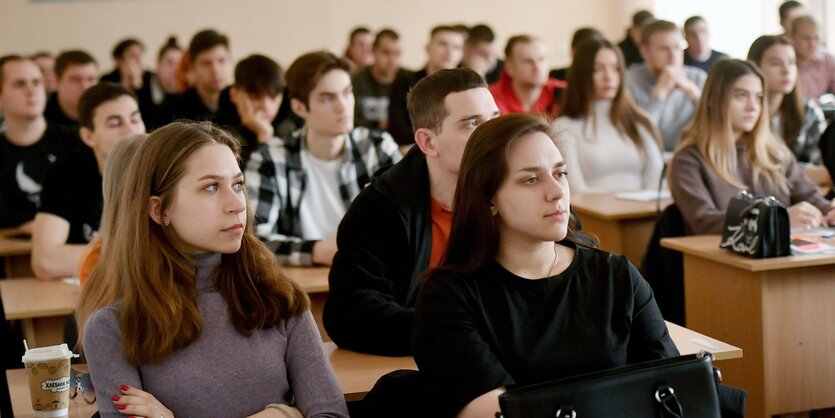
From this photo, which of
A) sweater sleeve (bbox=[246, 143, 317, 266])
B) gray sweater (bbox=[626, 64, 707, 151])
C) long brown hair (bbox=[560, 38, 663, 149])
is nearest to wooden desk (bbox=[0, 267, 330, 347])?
sweater sleeve (bbox=[246, 143, 317, 266])

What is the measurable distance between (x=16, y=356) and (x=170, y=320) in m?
2.35

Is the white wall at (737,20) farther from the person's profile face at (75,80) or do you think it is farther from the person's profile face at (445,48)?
the person's profile face at (75,80)

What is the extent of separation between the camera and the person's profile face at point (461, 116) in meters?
2.94

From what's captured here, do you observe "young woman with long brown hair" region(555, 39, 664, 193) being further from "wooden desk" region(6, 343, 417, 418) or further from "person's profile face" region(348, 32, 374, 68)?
"person's profile face" region(348, 32, 374, 68)

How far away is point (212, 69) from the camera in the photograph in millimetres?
6508

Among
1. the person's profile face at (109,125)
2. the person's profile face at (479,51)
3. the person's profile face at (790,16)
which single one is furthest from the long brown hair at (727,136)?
the person's profile face at (479,51)

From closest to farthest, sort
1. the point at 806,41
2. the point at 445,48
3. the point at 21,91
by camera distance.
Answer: the point at 21,91 → the point at 806,41 → the point at 445,48

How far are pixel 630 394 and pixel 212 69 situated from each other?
16.6 ft

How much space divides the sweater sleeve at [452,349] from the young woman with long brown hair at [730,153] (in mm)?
2237

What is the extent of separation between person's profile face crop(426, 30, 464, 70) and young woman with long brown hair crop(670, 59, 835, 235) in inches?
169

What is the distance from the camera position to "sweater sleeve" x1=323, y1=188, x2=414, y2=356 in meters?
2.69

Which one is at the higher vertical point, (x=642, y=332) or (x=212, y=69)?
(x=212, y=69)

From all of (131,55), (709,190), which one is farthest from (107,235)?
(131,55)

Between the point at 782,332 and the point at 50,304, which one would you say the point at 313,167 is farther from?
the point at 782,332
